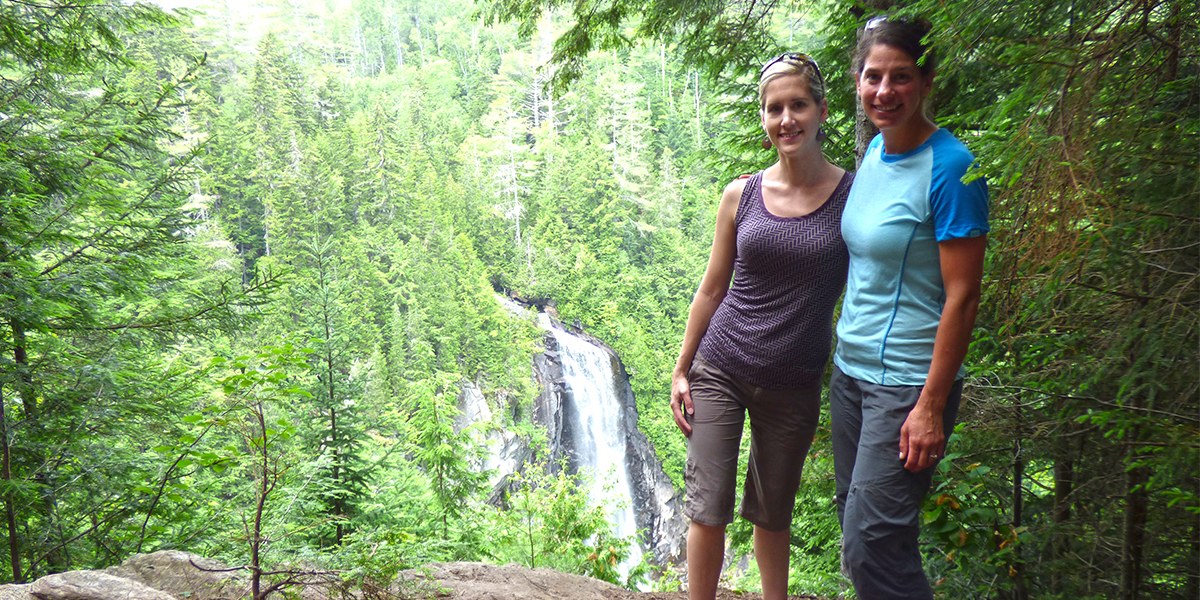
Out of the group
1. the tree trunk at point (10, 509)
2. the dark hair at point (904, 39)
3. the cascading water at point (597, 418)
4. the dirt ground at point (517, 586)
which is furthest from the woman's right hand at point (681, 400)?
the cascading water at point (597, 418)

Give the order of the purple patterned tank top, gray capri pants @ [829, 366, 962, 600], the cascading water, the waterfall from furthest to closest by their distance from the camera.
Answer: the cascading water
the waterfall
the purple patterned tank top
gray capri pants @ [829, 366, 962, 600]

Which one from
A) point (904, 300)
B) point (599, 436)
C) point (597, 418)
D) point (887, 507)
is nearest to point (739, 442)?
point (887, 507)

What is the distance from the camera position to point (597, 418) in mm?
23984

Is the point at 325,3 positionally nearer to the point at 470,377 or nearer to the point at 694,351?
the point at 470,377

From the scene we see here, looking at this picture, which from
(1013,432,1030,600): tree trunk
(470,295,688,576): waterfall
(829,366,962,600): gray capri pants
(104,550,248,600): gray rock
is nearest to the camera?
(829,366,962,600): gray capri pants

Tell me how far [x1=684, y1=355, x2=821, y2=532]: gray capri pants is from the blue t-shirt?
13.4 inches

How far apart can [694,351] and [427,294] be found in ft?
81.6

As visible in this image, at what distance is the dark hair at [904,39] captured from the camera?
1425mm

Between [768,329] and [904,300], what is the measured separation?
0.41 m

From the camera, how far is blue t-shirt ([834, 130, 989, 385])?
1282 mm

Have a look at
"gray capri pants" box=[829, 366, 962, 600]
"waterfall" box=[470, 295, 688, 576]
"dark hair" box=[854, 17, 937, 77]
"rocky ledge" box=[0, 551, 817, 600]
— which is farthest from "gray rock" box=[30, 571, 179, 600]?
"waterfall" box=[470, 295, 688, 576]

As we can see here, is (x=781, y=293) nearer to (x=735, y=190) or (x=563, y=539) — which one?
(x=735, y=190)

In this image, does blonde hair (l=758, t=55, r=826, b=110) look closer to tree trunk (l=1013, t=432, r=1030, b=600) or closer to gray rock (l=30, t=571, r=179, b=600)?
tree trunk (l=1013, t=432, r=1030, b=600)

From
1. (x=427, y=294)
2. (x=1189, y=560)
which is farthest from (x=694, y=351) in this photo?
(x=427, y=294)
